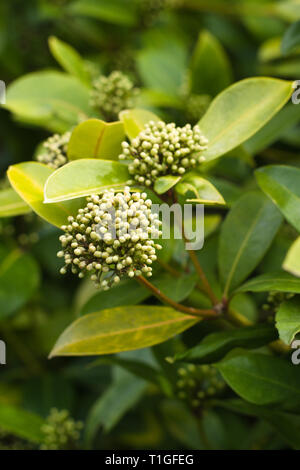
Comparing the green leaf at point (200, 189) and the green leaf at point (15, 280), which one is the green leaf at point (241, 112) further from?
the green leaf at point (15, 280)

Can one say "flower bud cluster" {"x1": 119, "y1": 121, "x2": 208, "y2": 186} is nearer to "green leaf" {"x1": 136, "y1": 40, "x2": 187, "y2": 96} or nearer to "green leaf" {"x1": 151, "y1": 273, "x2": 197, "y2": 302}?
"green leaf" {"x1": 151, "y1": 273, "x2": 197, "y2": 302}

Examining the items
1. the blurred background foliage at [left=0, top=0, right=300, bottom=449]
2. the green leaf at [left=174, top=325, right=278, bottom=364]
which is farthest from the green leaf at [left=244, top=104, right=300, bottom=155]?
the green leaf at [left=174, top=325, right=278, bottom=364]

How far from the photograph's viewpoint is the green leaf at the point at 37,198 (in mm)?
1203

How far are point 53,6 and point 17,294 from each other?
149 centimetres

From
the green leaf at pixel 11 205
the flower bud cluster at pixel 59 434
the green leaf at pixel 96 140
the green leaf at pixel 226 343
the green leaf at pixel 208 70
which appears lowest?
the flower bud cluster at pixel 59 434

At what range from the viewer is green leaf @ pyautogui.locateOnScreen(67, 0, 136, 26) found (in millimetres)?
2404

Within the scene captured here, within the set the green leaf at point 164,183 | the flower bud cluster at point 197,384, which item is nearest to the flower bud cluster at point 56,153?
the green leaf at point 164,183

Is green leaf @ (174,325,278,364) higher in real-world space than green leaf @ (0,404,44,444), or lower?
higher

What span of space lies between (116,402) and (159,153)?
110 centimetres

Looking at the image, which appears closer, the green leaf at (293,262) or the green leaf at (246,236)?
the green leaf at (293,262)

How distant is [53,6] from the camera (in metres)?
2.68

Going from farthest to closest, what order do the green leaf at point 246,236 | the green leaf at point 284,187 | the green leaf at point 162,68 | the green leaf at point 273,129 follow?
the green leaf at point 162,68 < the green leaf at point 273,129 < the green leaf at point 246,236 < the green leaf at point 284,187

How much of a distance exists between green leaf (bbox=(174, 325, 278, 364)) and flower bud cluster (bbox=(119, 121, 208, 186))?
0.40 metres

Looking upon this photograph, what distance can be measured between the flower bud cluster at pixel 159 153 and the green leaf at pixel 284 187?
0.57 feet
